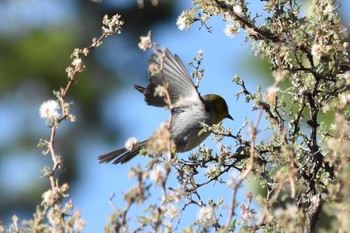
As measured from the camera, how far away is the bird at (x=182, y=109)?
338 centimetres

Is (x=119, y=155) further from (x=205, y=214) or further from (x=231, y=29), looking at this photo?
(x=205, y=214)

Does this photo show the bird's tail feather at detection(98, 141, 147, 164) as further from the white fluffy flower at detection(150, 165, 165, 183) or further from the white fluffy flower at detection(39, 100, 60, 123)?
the white fluffy flower at detection(150, 165, 165, 183)

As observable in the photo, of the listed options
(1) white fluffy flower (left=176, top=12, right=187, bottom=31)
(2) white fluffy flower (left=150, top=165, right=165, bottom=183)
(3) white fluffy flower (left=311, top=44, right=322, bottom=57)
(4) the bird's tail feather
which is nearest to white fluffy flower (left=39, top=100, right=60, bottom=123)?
(2) white fluffy flower (left=150, top=165, right=165, bottom=183)

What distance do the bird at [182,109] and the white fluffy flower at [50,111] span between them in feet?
3.14

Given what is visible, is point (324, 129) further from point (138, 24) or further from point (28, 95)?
point (138, 24)

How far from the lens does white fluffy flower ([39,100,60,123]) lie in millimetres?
2193

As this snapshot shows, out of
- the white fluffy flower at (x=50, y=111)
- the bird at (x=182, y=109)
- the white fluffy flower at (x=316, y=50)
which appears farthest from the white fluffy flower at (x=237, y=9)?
the white fluffy flower at (x=50, y=111)

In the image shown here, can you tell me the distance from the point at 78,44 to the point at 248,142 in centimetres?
1031

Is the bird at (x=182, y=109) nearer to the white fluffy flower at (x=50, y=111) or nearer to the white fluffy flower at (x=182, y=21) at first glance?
the white fluffy flower at (x=182, y=21)

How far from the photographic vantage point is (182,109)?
3.93 metres

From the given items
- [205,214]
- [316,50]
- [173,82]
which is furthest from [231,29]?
[205,214]

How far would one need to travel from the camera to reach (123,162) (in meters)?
3.81

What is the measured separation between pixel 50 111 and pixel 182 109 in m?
1.77

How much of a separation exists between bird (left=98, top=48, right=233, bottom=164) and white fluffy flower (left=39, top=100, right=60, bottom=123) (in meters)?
0.96
